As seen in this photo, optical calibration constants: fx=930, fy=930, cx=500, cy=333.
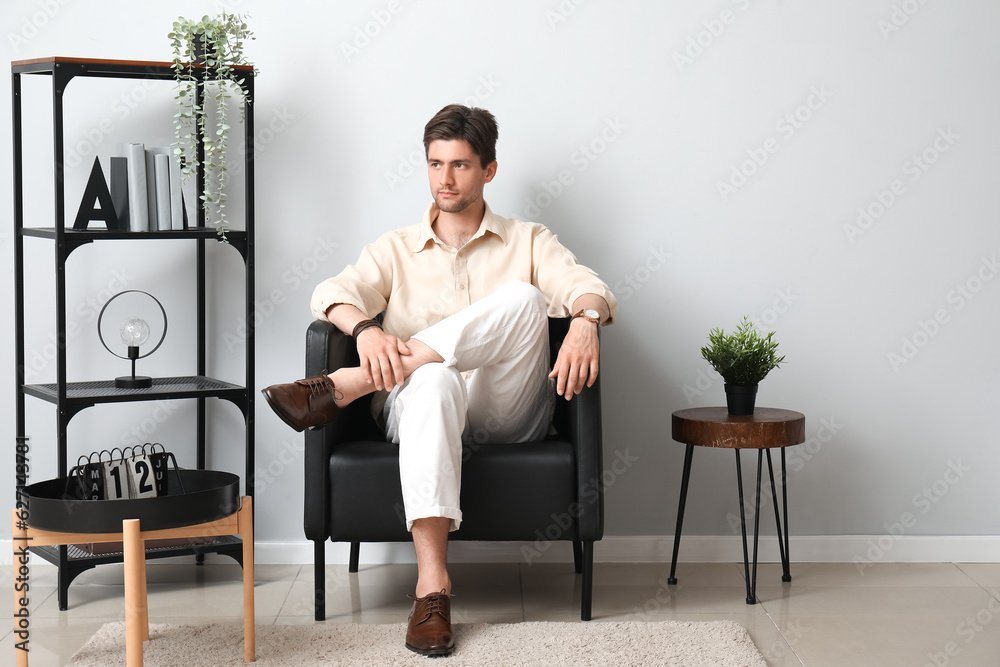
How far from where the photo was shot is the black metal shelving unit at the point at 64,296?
7.68 feet

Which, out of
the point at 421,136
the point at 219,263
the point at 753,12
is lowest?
the point at 219,263

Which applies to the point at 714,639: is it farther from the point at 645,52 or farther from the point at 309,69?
the point at 309,69

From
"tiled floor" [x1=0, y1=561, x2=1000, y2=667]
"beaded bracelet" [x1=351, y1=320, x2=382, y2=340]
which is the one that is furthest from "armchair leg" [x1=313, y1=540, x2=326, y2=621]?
"beaded bracelet" [x1=351, y1=320, x2=382, y2=340]

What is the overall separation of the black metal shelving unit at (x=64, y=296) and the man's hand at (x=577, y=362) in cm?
89

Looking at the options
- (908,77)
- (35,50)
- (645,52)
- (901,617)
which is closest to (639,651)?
(901,617)

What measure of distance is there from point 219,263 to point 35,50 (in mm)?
794

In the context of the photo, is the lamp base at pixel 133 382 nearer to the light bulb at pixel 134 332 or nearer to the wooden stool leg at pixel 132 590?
the light bulb at pixel 134 332

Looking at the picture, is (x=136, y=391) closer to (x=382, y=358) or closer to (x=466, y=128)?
(x=382, y=358)

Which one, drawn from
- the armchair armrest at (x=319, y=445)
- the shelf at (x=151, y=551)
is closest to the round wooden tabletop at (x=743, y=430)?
the armchair armrest at (x=319, y=445)

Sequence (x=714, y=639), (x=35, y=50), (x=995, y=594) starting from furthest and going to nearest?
(x=35, y=50) < (x=995, y=594) < (x=714, y=639)

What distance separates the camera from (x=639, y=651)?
6.68 feet

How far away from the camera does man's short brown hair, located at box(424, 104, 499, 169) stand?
2.43 meters

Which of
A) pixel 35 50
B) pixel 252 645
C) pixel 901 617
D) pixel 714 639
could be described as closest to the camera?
pixel 252 645

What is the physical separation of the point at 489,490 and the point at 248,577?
1.88ft
